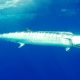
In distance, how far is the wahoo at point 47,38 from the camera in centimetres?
550

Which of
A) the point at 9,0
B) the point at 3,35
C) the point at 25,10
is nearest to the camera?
the point at 3,35

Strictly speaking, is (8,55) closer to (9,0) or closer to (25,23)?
(25,23)

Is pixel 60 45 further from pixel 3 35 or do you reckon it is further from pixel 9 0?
pixel 9 0

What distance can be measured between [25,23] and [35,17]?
2168mm

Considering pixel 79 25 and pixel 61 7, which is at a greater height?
pixel 79 25

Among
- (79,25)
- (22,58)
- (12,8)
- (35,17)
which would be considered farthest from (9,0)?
(22,58)

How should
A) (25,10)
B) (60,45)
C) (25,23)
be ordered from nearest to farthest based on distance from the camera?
(60,45) → (25,10) → (25,23)

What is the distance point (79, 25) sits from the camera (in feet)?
105

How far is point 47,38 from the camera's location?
19.1ft

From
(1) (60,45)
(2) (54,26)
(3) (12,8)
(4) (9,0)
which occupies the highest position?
(2) (54,26)

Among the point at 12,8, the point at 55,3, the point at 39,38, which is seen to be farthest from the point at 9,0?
the point at 39,38

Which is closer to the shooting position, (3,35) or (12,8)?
(3,35)

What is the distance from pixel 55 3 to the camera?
24.3 meters

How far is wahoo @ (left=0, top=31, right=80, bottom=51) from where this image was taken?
550 centimetres
